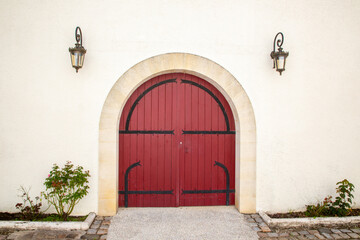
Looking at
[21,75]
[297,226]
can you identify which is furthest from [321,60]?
[21,75]

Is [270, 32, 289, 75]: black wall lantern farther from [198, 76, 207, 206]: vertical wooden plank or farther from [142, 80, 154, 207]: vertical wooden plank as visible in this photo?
[142, 80, 154, 207]: vertical wooden plank

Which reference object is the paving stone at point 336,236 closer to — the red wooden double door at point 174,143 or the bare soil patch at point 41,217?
the red wooden double door at point 174,143

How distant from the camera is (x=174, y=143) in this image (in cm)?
450

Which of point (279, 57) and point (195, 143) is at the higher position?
point (279, 57)

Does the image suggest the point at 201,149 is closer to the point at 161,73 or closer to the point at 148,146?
the point at 148,146

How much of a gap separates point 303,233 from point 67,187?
12.1 feet

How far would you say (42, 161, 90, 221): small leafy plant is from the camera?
385 cm

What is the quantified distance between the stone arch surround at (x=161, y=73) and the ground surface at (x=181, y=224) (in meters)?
0.31

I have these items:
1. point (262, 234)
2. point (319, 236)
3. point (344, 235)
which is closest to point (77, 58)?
point (262, 234)

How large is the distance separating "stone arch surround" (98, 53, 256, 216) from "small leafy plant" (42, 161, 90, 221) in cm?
32

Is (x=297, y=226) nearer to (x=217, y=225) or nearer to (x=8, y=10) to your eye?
(x=217, y=225)

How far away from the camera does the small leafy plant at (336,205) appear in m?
4.14

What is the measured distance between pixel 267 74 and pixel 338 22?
→ 1598 millimetres

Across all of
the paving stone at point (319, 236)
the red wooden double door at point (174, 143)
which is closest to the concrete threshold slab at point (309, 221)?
the paving stone at point (319, 236)
